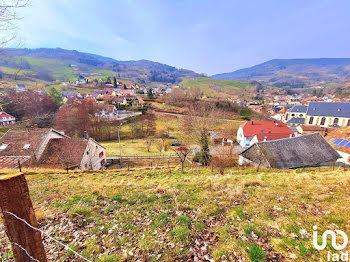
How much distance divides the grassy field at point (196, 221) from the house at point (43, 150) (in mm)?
13230

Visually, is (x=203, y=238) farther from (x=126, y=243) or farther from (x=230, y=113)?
(x=230, y=113)

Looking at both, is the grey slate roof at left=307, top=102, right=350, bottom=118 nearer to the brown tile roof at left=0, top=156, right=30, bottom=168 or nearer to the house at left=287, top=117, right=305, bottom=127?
the house at left=287, top=117, right=305, bottom=127

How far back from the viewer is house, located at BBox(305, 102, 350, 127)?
193 ft

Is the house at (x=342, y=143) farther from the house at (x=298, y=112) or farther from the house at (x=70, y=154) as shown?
the house at (x=298, y=112)

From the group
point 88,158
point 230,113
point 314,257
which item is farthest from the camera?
point 230,113

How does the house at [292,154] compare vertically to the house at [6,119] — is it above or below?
Answer: below

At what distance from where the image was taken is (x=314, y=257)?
12.7 ft

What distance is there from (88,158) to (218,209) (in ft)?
69.0

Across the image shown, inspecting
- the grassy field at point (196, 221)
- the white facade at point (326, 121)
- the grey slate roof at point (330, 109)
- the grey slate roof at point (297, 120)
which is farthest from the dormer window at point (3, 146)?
the grey slate roof at point (330, 109)

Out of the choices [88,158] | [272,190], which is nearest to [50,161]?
[88,158]

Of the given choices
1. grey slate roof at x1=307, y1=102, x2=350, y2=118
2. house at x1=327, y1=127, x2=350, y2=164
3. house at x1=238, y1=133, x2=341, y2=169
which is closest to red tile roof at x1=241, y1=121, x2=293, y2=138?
house at x1=327, y1=127, x2=350, y2=164

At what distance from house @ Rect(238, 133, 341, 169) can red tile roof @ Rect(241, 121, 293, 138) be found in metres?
13.0

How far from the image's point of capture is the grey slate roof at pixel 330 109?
5928cm

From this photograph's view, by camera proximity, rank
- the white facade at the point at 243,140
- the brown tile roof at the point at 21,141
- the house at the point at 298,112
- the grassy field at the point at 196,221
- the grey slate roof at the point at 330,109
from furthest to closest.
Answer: the house at the point at 298,112, the grey slate roof at the point at 330,109, the white facade at the point at 243,140, the brown tile roof at the point at 21,141, the grassy field at the point at 196,221
